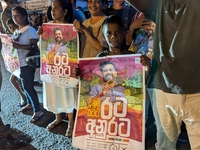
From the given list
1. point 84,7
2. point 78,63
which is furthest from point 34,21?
point 78,63

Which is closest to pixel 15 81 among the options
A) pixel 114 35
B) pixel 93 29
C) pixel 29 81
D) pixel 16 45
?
pixel 29 81

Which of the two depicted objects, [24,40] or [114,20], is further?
[24,40]

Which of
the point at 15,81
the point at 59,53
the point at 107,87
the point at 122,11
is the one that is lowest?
the point at 15,81

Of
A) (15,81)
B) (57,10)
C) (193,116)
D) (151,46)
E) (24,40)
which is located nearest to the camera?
(193,116)

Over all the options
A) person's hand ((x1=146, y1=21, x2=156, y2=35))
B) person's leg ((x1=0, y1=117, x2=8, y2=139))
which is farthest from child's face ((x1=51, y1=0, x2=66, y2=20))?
person's leg ((x1=0, y1=117, x2=8, y2=139))

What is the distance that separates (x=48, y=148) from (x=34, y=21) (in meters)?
0.79

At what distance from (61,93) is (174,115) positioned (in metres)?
0.65

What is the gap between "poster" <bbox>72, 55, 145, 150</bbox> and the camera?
113 centimetres

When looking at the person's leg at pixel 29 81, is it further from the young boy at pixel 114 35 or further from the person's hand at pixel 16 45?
the young boy at pixel 114 35

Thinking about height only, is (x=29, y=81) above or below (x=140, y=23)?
below

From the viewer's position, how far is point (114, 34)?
113cm

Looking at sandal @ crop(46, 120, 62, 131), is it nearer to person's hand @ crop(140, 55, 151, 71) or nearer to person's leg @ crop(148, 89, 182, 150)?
person's leg @ crop(148, 89, 182, 150)

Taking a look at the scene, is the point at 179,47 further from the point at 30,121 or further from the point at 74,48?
the point at 30,121

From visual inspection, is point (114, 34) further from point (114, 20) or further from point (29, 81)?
point (29, 81)
